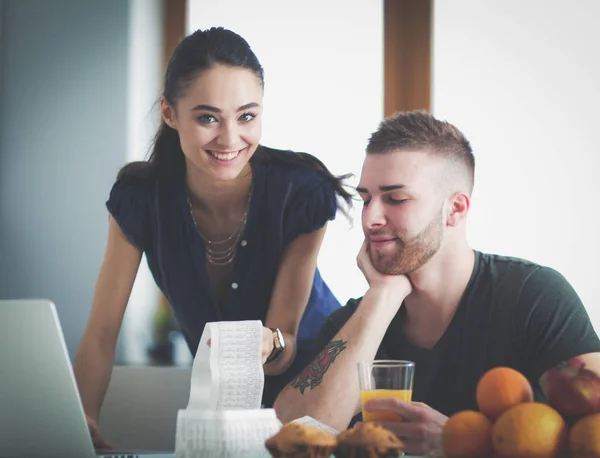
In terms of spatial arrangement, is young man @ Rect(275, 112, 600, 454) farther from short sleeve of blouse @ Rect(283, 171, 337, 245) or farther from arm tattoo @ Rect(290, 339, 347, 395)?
short sleeve of blouse @ Rect(283, 171, 337, 245)

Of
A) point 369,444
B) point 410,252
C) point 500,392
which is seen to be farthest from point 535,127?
point 369,444

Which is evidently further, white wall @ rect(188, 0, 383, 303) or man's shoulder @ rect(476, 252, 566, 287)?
white wall @ rect(188, 0, 383, 303)

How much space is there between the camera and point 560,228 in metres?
3.25

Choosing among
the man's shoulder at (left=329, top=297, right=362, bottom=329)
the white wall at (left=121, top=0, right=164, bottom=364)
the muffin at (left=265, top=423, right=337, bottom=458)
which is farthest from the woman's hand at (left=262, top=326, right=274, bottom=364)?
the white wall at (left=121, top=0, right=164, bottom=364)

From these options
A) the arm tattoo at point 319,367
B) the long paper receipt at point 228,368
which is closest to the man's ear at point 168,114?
the arm tattoo at point 319,367

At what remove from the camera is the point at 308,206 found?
6.78ft

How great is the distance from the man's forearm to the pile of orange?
0.71m

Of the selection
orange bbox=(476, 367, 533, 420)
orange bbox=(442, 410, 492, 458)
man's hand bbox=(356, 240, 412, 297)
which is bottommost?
orange bbox=(442, 410, 492, 458)

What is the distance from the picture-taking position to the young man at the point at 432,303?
1561 mm

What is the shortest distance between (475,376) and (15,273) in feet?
8.63

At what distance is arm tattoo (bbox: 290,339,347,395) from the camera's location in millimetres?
1604

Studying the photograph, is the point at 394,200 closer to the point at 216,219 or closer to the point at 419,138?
the point at 419,138

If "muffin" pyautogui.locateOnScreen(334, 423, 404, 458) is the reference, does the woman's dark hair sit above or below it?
above

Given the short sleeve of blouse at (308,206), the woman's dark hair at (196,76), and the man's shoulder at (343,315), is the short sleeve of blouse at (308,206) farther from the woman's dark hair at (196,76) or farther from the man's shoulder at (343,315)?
the man's shoulder at (343,315)
